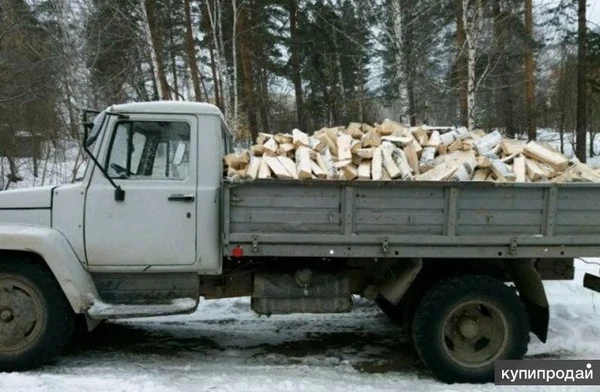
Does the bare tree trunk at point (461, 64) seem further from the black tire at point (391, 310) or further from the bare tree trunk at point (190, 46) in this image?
the black tire at point (391, 310)

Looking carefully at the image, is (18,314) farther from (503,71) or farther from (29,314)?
(503,71)

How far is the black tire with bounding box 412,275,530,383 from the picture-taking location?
4.32m

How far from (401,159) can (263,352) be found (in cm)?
231

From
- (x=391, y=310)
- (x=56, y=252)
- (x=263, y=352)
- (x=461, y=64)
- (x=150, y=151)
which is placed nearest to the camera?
(x=56, y=252)

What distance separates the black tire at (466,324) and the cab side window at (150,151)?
2423 mm

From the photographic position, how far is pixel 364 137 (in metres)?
4.75

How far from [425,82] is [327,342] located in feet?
31.6

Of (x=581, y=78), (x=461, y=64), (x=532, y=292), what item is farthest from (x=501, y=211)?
(x=581, y=78)

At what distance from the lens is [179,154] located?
4.36 metres

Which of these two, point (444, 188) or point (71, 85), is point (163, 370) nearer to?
point (444, 188)

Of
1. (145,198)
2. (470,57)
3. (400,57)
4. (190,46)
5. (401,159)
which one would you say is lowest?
(145,198)

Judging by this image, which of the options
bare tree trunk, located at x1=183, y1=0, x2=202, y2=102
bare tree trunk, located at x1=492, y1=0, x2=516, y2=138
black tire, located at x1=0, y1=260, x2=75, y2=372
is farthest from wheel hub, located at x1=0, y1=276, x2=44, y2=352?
bare tree trunk, located at x1=183, y1=0, x2=202, y2=102

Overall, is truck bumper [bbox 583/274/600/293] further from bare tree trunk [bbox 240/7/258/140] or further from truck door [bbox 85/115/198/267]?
bare tree trunk [bbox 240/7/258/140]

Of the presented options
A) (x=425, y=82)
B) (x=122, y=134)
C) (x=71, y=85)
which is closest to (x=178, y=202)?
(x=122, y=134)
